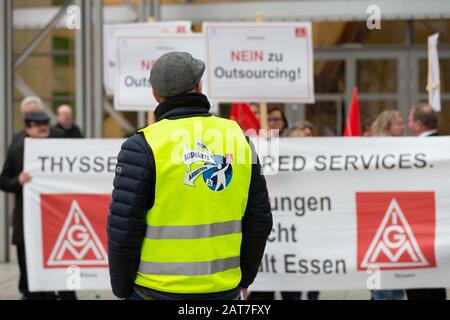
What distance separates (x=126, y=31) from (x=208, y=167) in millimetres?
5464

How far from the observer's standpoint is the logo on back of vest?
3557mm

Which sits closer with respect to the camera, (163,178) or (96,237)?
(163,178)

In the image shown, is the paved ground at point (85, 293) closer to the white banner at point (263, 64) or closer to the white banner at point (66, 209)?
the white banner at point (66, 209)

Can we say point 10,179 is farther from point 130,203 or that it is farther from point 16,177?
point 130,203

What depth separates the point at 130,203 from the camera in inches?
139

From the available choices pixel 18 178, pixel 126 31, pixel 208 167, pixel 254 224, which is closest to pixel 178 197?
pixel 208 167

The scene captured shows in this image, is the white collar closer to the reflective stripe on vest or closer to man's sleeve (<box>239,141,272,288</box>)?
man's sleeve (<box>239,141,272,288</box>)

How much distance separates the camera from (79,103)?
40.3 ft

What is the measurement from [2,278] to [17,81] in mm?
3111

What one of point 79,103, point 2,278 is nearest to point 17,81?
point 79,103

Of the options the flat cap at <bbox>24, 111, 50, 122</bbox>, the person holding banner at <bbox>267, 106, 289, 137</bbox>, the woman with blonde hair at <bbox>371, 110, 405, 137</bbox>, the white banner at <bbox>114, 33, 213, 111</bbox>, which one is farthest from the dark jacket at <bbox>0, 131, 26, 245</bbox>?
the woman with blonde hair at <bbox>371, 110, 405, 137</bbox>

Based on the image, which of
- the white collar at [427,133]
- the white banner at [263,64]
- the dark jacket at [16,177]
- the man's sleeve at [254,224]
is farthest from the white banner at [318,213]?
the man's sleeve at [254,224]

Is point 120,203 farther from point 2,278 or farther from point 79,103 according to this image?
point 79,103

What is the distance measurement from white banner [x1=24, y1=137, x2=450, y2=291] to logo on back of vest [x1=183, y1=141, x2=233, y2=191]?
10.4 feet
